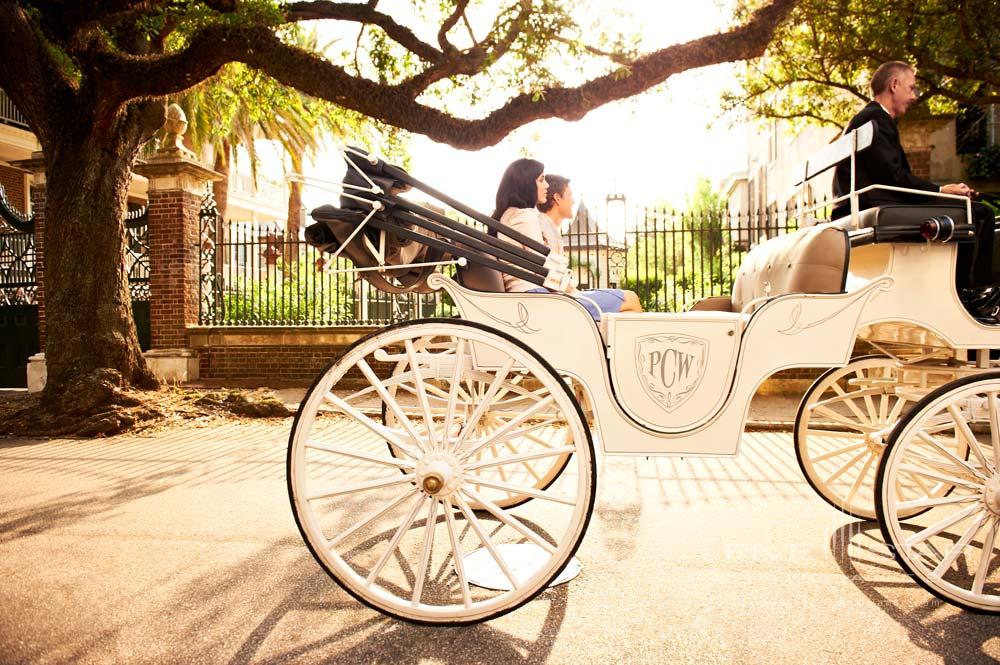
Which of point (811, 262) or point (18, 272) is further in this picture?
point (18, 272)

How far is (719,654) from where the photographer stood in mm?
2283

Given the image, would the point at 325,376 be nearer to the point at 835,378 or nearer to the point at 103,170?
the point at 835,378

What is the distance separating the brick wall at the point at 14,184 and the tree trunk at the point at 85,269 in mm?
15866

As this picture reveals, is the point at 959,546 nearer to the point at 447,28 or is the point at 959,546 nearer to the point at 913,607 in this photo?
the point at 913,607

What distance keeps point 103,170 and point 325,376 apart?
7138 millimetres

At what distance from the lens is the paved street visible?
7.66 ft

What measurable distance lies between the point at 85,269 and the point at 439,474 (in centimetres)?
716

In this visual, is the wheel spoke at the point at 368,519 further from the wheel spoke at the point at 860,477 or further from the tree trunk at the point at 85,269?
the tree trunk at the point at 85,269

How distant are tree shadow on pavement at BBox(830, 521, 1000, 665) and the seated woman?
1553 millimetres

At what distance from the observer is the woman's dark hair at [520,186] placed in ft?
11.3

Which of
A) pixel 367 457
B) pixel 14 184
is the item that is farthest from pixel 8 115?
pixel 367 457

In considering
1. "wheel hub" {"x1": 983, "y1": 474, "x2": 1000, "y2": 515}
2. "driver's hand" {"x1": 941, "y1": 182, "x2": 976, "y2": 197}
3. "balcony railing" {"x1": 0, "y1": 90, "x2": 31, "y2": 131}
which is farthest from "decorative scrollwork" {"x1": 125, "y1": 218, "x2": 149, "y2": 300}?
"wheel hub" {"x1": 983, "y1": 474, "x2": 1000, "y2": 515}

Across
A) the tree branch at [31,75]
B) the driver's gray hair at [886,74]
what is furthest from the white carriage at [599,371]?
the tree branch at [31,75]

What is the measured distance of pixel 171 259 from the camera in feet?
34.8
